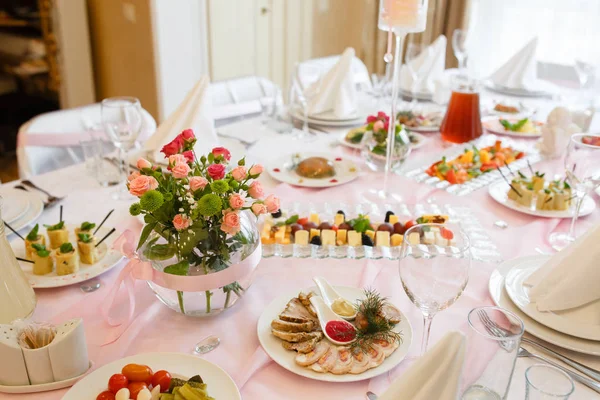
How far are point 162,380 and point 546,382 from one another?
51 cm

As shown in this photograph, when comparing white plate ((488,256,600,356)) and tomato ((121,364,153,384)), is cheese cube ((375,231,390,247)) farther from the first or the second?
tomato ((121,364,153,384))

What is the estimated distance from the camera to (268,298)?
1004 mm

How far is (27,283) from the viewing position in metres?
0.92

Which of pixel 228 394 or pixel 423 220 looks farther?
pixel 423 220

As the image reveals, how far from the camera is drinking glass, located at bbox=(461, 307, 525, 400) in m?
0.67

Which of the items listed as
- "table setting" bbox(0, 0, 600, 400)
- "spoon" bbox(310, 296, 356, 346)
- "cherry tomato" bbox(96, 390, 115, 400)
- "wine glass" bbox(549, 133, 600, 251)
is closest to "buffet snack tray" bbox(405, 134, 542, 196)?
"table setting" bbox(0, 0, 600, 400)

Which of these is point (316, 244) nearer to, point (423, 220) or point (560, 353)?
point (423, 220)

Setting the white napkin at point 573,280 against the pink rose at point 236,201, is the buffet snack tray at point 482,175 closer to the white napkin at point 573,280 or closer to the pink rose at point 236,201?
the white napkin at point 573,280

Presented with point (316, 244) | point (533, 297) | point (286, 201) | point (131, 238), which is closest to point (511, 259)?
point (533, 297)

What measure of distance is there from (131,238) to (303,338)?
33cm

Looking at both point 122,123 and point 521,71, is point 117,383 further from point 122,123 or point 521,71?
point 521,71

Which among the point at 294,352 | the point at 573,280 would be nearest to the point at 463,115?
the point at 573,280

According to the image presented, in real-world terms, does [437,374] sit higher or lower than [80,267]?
higher

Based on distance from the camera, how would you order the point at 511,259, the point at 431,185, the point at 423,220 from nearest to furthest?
the point at 511,259 < the point at 423,220 < the point at 431,185
